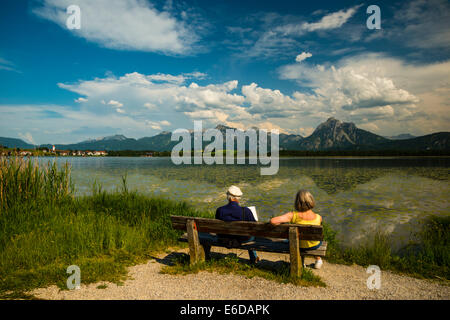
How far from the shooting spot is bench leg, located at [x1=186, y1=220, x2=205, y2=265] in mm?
5816

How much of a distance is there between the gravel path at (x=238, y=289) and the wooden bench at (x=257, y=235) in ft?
1.79

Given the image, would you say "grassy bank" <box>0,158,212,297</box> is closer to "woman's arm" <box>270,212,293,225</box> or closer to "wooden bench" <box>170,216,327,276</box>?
"wooden bench" <box>170,216,327,276</box>

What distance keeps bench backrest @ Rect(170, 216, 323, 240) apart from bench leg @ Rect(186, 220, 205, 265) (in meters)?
0.10

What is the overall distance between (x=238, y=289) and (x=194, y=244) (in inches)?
55.9

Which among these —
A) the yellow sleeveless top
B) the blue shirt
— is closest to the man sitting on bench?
the blue shirt

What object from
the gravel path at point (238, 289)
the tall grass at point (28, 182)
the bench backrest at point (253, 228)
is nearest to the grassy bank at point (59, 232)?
the tall grass at point (28, 182)

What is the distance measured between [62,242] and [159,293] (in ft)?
11.7

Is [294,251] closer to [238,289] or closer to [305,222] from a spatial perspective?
[305,222]

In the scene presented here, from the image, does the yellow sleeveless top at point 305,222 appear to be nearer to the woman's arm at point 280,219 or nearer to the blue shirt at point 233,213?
the woman's arm at point 280,219

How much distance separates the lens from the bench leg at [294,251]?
511cm

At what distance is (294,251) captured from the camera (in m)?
5.25

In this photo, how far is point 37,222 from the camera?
8.23 m

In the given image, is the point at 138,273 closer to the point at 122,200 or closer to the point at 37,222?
the point at 37,222
